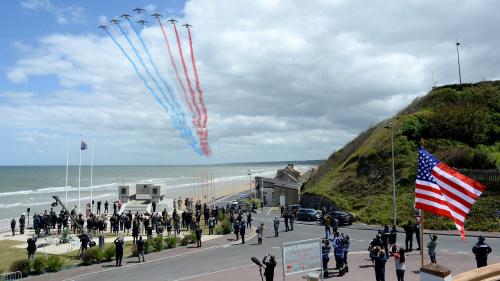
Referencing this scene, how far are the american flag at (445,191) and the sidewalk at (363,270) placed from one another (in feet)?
18.0

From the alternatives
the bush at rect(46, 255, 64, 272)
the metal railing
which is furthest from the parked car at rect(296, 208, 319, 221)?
the metal railing

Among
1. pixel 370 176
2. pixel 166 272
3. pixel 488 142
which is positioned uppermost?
pixel 488 142

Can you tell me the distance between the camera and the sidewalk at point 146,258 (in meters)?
21.2

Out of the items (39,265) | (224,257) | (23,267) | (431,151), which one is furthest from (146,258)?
(431,151)

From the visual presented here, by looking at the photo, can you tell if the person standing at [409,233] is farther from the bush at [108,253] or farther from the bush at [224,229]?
the bush at [108,253]

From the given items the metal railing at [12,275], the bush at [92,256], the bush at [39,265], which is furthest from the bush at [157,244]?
the metal railing at [12,275]

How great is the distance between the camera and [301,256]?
14.8 metres

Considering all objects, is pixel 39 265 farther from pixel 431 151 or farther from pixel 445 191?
pixel 431 151

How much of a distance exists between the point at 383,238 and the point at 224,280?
848 cm

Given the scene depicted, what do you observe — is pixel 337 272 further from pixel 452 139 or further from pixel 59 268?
pixel 452 139

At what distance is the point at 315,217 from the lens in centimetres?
4038

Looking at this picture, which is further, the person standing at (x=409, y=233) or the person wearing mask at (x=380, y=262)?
the person standing at (x=409, y=233)

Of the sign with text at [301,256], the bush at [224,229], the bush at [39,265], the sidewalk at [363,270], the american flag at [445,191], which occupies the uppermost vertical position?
the american flag at [445,191]

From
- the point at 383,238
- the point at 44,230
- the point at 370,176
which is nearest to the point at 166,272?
the point at 383,238
